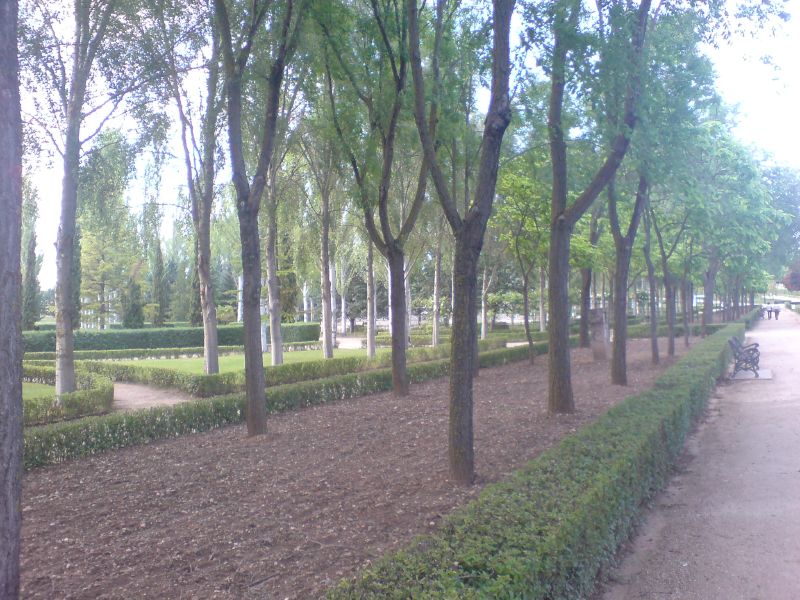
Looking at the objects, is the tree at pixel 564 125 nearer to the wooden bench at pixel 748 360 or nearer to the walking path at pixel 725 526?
the walking path at pixel 725 526

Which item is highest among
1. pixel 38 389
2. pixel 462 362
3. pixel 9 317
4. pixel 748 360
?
pixel 9 317

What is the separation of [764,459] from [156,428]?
8223 millimetres

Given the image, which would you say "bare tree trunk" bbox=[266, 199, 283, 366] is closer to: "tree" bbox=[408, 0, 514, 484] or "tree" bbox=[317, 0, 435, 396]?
"tree" bbox=[317, 0, 435, 396]

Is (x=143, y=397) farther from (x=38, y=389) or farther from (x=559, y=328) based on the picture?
(x=559, y=328)

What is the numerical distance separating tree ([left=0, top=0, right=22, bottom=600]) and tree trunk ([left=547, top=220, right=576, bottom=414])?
25.2 ft

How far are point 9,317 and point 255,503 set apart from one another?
10.8ft

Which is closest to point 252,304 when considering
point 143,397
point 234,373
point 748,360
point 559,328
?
point 559,328

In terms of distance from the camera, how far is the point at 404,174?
20391 mm

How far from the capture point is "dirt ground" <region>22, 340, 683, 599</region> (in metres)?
4.18

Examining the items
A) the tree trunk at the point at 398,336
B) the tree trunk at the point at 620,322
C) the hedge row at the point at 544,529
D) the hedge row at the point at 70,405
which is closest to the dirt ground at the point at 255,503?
the hedge row at the point at 544,529

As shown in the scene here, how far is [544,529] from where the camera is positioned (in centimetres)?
392

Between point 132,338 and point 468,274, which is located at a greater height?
point 468,274

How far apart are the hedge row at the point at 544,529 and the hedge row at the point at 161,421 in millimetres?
5838

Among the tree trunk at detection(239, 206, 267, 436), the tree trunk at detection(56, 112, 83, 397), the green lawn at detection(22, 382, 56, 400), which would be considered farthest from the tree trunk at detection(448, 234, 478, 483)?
the green lawn at detection(22, 382, 56, 400)
